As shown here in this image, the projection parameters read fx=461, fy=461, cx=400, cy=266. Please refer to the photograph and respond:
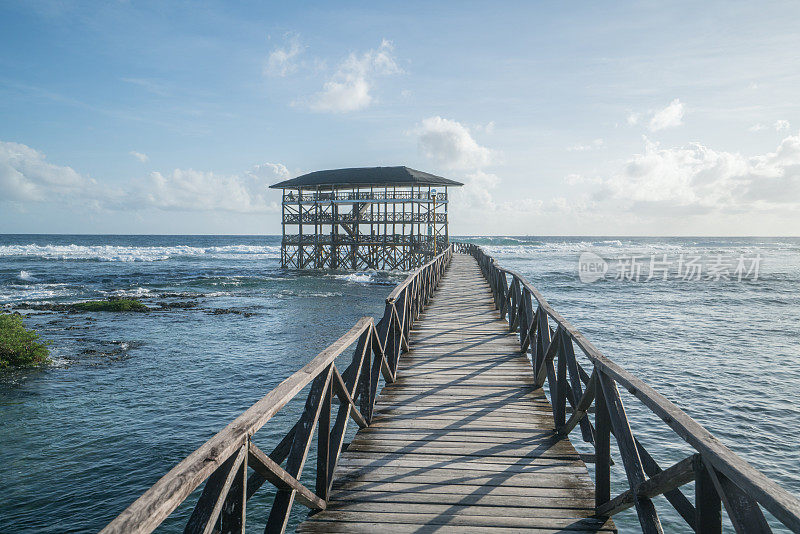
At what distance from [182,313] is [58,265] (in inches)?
1421

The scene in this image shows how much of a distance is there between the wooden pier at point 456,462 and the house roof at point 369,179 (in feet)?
93.1

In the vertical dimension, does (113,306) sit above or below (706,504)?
below

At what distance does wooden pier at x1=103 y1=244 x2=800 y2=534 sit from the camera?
1.96 meters

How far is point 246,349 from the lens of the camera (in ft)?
44.5

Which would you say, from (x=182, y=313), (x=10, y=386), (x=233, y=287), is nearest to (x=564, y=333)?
(x=10, y=386)

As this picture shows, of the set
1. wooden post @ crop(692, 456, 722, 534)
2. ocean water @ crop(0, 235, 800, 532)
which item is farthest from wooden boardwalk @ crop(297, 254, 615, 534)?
ocean water @ crop(0, 235, 800, 532)

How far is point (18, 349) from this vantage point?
11.5m

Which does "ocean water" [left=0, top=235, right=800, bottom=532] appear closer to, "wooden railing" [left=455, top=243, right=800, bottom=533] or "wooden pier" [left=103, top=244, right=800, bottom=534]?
"wooden pier" [left=103, top=244, right=800, bottom=534]

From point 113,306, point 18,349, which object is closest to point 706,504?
point 18,349

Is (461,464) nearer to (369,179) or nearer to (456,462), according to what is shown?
(456,462)

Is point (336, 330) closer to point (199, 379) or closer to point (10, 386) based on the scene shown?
point (199, 379)

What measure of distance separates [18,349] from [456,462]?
12.6 m

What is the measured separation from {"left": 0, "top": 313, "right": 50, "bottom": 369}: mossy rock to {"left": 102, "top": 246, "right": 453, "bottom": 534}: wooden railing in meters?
11.3

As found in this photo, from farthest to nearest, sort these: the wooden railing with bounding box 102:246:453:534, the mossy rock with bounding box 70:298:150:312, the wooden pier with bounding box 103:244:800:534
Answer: the mossy rock with bounding box 70:298:150:312, the wooden pier with bounding box 103:244:800:534, the wooden railing with bounding box 102:246:453:534
